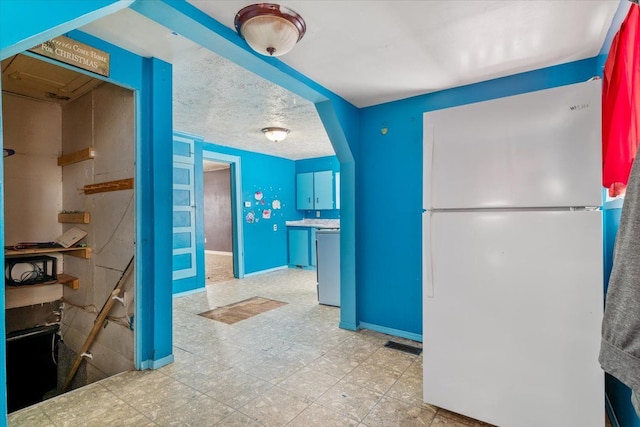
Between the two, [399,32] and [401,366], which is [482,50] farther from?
[401,366]

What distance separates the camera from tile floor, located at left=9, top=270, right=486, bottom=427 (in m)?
1.79

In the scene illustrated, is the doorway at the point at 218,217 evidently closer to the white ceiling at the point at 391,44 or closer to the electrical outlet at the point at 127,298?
the electrical outlet at the point at 127,298

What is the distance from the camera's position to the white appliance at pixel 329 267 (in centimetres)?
395

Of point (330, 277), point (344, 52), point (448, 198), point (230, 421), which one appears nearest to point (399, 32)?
point (344, 52)

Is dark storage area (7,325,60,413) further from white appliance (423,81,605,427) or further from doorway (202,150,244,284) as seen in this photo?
white appliance (423,81,605,427)

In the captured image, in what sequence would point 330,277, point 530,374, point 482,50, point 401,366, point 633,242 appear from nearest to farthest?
1. point 633,242
2. point 530,374
3. point 482,50
4. point 401,366
5. point 330,277

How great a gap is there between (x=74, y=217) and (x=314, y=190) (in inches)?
163

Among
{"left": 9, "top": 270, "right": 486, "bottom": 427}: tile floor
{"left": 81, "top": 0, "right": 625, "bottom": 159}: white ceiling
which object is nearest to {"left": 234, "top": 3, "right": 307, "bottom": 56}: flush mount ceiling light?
{"left": 81, "top": 0, "right": 625, "bottom": 159}: white ceiling

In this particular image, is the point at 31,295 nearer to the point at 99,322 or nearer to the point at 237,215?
the point at 99,322

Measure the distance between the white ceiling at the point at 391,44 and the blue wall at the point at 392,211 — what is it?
16 cm

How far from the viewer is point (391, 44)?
196 centimetres

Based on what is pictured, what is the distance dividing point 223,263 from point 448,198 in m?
6.57

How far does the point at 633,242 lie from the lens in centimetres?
71

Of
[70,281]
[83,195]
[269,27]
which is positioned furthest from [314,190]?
[269,27]
